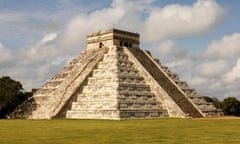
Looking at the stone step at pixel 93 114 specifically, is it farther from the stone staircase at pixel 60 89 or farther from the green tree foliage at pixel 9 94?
the green tree foliage at pixel 9 94

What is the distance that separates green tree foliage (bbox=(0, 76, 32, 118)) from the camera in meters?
56.3

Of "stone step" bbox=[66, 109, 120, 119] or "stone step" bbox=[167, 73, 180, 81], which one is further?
"stone step" bbox=[167, 73, 180, 81]

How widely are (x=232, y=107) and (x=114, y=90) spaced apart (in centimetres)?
3472

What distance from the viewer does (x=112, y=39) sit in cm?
5588

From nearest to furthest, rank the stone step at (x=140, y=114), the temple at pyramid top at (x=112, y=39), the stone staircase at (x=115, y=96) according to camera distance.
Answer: the stone step at (x=140, y=114) < the stone staircase at (x=115, y=96) < the temple at pyramid top at (x=112, y=39)

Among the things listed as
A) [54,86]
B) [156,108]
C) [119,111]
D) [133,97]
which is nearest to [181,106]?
[156,108]

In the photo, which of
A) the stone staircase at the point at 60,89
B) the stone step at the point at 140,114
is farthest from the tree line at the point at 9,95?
the stone step at the point at 140,114

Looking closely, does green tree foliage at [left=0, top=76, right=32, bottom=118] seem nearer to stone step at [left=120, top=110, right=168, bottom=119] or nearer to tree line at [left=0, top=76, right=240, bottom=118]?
tree line at [left=0, top=76, right=240, bottom=118]

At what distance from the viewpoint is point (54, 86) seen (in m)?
54.0

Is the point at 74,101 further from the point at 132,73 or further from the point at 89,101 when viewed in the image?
the point at 132,73

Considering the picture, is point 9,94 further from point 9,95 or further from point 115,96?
point 115,96

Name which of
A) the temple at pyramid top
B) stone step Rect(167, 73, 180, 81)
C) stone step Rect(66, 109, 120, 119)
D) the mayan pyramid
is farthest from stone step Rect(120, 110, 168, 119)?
the temple at pyramid top

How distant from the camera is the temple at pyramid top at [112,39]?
184ft

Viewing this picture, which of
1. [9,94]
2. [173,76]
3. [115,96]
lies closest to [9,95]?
[9,94]
